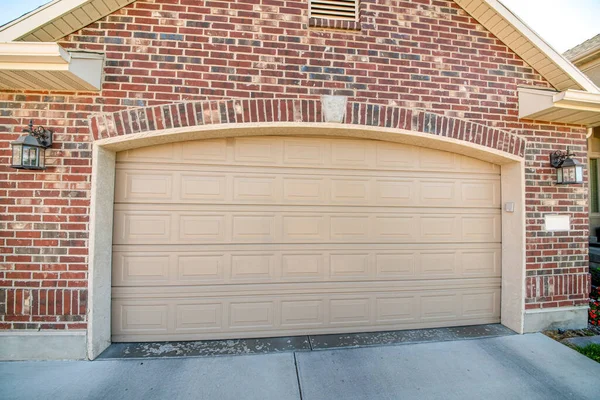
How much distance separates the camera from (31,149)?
9.34 ft

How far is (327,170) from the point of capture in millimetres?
3652

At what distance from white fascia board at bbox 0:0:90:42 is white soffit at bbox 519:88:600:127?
16.7 feet

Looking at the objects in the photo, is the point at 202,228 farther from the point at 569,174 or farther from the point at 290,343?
the point at 569,174

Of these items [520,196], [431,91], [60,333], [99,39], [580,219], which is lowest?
[60,333]

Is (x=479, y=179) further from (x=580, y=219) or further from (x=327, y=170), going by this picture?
(x=327, y=170)

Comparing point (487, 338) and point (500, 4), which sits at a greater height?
point (500, 4)

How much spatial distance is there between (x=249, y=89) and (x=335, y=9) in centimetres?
147

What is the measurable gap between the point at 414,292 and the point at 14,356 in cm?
A: 447

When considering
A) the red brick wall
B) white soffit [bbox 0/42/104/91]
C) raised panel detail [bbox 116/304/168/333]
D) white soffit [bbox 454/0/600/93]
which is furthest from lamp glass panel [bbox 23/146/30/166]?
white soffit [bbox 454/0/600/93]

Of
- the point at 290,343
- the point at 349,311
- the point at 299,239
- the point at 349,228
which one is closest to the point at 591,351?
the point at 349,311

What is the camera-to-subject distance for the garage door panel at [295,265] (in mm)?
3369

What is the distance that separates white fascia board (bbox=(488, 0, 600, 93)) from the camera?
3475 mm

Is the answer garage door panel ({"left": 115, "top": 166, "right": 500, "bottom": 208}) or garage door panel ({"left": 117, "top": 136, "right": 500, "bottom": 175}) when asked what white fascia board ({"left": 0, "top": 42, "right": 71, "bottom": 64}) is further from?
garage door panel ({"left": 115, "top": 166, "right": 500, "bottom": 208})

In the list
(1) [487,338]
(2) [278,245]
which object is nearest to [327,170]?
(2) [278,245]
